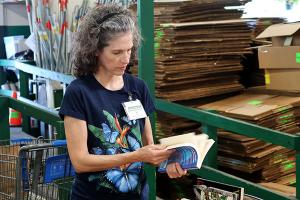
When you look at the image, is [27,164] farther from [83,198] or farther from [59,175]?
[83,198]

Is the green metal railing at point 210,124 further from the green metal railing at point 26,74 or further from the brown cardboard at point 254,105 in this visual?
the green metal railing at point 26,74

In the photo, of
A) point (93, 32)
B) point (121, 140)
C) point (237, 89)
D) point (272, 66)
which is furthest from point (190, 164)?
point (237, 89)

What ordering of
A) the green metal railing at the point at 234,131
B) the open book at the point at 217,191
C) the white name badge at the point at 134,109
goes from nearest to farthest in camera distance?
the white name badge at the point at 134,109 < the open book at the point at 217,191 < the green metal railing at the point at 234,131

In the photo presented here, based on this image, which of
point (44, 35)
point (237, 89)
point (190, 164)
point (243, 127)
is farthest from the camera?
point (44, 35)

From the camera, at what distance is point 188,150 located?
78.9 inches

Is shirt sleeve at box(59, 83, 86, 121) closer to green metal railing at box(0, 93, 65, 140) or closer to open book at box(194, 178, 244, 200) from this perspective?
open book at box(194, 178, 244, 200)

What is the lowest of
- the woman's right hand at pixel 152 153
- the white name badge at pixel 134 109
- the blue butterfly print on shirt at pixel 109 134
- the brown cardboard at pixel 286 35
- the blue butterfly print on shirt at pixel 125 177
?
the blue butterfly print on shirt at pixel 125 177

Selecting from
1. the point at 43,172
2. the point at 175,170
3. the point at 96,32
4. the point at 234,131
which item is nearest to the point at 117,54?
the point at 96,32

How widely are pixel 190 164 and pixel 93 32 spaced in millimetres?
679

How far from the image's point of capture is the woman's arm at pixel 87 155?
198cm

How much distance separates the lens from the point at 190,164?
6.65ft

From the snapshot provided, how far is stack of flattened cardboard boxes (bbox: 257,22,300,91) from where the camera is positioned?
3455 mm

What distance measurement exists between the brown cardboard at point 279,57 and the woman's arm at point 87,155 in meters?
1.80

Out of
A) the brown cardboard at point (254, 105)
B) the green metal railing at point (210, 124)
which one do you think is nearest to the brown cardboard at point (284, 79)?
the brown cardboard at point (254, 105)
